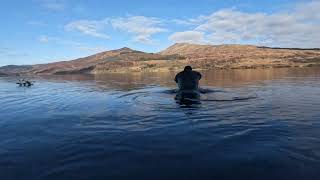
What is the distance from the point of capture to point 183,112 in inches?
917

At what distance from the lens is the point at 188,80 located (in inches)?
1345

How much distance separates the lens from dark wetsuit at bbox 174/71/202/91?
3369 centimetres

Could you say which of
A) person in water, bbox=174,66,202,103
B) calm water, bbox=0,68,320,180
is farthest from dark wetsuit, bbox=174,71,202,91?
calm water, bbox=0,68,320,180

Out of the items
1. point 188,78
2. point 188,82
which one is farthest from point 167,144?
point 188,82

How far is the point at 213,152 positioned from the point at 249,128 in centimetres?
459

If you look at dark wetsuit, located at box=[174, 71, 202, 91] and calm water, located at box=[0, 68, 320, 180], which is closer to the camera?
calm water, located at box=[0, 68, 320, 180]

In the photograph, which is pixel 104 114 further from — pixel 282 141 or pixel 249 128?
pixel 282 141

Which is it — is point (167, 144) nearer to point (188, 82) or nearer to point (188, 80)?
point (188, 80)

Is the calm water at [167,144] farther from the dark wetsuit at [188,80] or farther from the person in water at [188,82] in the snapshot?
the dark wetsuit at [188,80]

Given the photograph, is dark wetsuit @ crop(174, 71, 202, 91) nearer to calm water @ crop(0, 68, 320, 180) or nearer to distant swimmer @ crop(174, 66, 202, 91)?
distant swimmer @ crop(174, 66, 202, 91)

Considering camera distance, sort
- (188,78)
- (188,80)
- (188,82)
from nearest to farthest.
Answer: (188,78) → (188,80) → (188,82)

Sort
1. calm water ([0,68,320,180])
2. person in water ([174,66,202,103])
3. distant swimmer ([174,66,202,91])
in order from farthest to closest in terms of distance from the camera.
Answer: distant swimmer ([174,66,202,91]) < person in water ([174,66,202,103]) < calm water ([0,68,320,180])

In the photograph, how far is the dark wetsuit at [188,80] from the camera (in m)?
33.7

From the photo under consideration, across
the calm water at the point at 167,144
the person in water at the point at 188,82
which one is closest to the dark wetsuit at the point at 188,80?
the person in water at the point at 188,82
